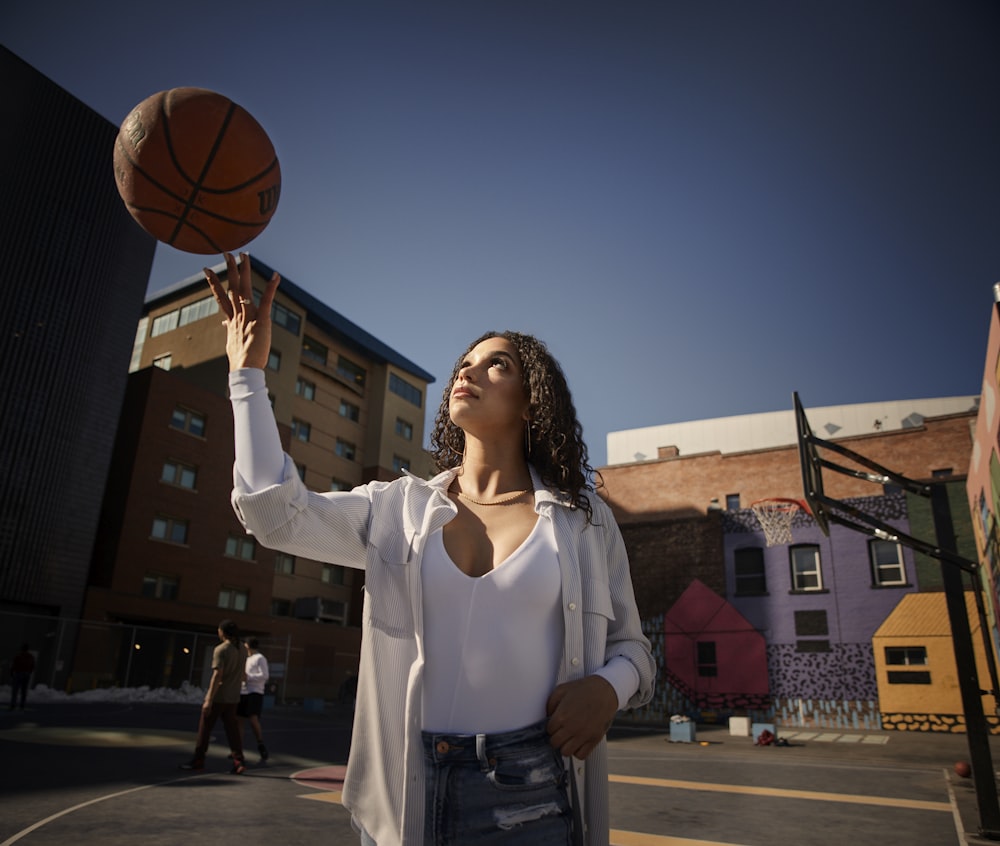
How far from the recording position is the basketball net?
2533 cm

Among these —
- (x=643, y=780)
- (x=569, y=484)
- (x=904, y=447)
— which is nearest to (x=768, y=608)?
(x=904, y=447)

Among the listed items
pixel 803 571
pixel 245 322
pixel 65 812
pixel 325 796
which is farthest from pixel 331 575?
pixel 245 322

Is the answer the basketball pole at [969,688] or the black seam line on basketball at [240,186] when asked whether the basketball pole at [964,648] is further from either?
the black seam line on basketball at [240,186]

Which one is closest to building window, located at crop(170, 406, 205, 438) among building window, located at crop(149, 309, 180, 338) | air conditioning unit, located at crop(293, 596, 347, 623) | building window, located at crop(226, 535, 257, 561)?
building window, located at crop(226, 535, 257, 561)

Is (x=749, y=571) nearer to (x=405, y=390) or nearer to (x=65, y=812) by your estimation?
(x=405, y=390)

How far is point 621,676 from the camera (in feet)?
5.56

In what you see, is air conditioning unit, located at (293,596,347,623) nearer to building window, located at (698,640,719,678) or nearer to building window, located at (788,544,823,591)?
building window, located at (698,640,719,678)

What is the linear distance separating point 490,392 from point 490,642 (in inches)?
31.5

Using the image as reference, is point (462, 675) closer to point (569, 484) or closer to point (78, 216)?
point (569, 484)

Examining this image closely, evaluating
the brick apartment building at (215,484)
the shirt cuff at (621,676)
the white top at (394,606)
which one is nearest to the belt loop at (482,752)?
the white top at (394,606)

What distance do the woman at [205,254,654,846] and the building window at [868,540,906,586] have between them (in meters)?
25.5

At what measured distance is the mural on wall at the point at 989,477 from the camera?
34.5 feet

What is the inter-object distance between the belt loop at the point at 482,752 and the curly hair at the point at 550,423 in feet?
2.39

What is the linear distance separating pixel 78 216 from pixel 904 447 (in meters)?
33.2
